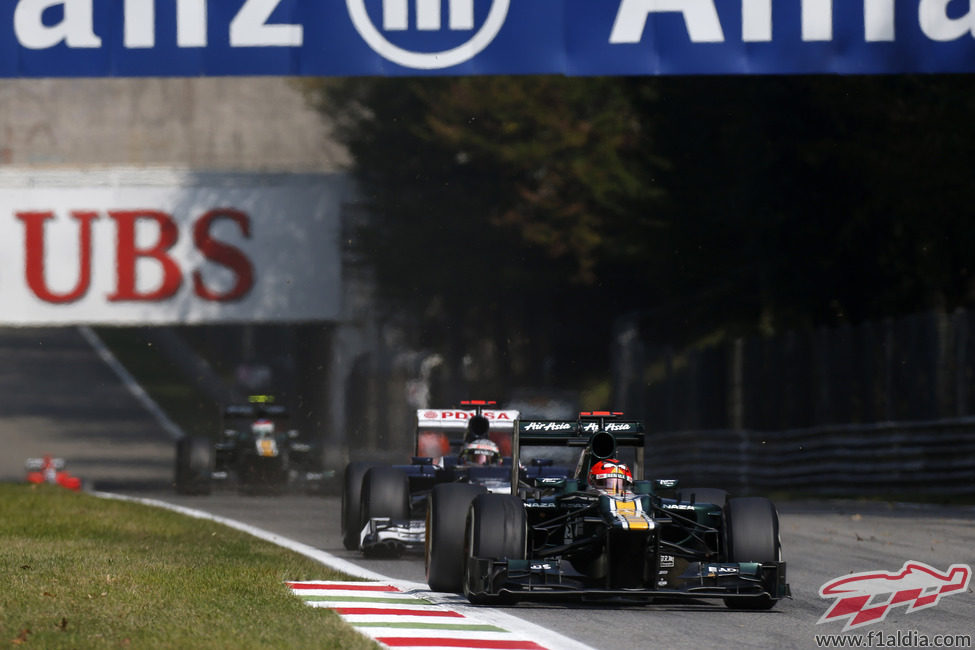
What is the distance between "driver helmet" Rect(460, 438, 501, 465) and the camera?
16.9 meters

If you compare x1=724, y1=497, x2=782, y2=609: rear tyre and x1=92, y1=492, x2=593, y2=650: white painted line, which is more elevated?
x1=724, y1=497, x2=782, y2=609: rear tyre

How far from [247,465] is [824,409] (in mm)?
8843

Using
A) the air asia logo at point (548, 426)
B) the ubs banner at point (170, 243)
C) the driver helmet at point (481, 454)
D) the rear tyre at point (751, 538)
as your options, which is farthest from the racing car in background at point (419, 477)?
the ubs banner at point (170, 243)

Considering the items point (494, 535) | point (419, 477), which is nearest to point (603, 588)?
point (494, 535)

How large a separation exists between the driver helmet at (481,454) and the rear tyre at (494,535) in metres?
4.76

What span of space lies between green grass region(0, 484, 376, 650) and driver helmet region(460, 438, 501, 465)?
1901 mm

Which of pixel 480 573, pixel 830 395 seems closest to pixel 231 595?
pixel 480 573

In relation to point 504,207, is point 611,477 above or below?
below

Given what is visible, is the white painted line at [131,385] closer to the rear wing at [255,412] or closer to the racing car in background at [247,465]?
the rear wing at [255,412]

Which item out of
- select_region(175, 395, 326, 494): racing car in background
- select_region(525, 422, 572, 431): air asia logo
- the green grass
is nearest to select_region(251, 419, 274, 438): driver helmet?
select_region(175, 395, 326, 494): racing car in background

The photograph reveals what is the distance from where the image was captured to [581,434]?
13.1m

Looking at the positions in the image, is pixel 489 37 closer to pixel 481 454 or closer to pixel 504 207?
pixel 481 454

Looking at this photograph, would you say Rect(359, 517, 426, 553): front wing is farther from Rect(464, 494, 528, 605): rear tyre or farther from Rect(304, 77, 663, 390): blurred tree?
Rect(304, 77, 663, 390): blurred tree

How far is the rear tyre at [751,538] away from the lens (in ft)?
40.0
